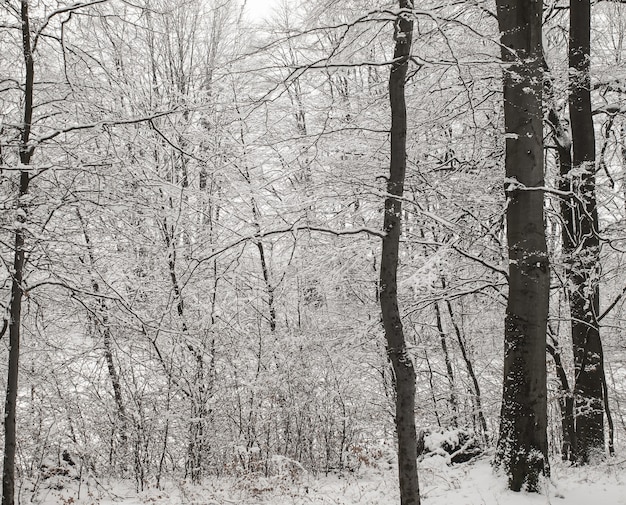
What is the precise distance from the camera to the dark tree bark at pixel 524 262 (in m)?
5.17

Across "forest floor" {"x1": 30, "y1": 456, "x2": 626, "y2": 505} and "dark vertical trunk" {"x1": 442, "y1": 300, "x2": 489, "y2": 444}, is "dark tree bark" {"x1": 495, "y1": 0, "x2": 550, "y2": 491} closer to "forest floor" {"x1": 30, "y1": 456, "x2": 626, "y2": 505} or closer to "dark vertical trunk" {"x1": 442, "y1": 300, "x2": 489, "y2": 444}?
"forest floor" {"x1": 30, "y1": 456, "x2": 626, "y2": 505}

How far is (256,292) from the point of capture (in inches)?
425

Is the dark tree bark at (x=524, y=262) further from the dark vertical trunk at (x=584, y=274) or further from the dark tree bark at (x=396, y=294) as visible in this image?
the dark vertical trunk at (x=584, y=274)

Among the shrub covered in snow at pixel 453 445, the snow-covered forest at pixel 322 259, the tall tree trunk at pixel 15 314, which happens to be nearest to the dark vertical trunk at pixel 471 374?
the snow-covered forest at pixel 322 259

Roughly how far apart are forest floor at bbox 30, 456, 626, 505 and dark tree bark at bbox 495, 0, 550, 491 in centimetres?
31

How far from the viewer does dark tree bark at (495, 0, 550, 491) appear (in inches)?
203

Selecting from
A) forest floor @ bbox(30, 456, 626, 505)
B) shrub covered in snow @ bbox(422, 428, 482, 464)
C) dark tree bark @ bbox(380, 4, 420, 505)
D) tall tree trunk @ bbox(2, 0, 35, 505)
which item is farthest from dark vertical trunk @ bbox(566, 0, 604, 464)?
tall tree trunk @ bbox(2, 0, 35, 505)

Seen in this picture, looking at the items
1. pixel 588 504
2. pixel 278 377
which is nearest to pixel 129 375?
pixel 278 377

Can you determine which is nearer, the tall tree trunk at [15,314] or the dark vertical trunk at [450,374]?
the tall tree trunk at [15,314]

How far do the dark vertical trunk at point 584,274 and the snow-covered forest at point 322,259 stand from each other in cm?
4

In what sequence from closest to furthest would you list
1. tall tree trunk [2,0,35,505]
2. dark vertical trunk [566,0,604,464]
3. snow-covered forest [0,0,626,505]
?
tall tree trunk [2,0,35,505] < snow-covered forest [0,0,626,505] < dark vertical trunk [566,0,604,464]

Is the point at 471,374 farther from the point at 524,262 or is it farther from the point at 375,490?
the point at 524,262

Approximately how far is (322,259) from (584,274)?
11.1 ft

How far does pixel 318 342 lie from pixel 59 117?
5.28 meters
